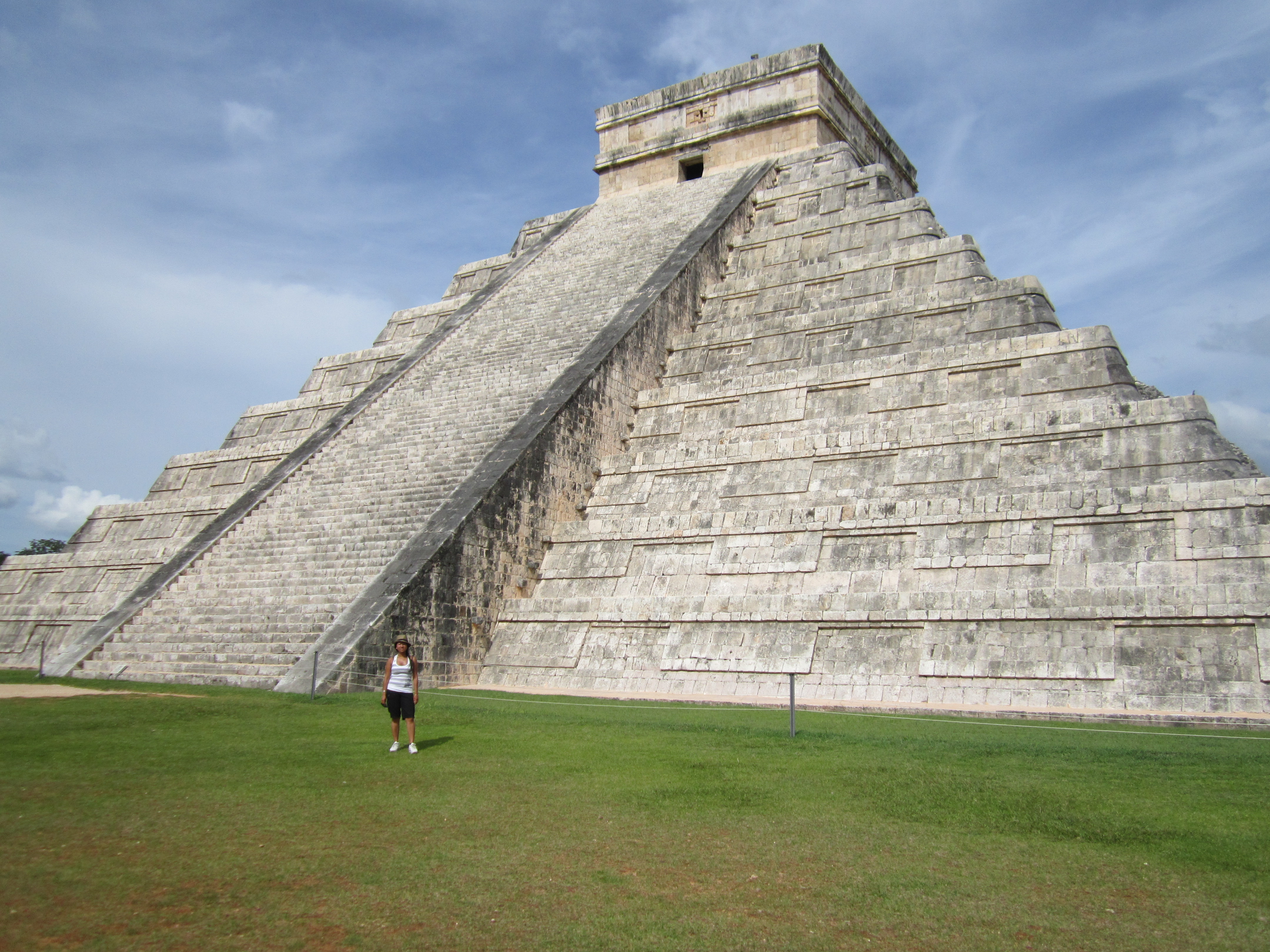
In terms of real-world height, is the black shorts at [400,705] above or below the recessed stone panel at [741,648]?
below

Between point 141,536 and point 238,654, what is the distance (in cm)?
725

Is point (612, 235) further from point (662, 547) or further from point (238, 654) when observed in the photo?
point (238, 654)

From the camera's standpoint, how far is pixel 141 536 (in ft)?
56.4

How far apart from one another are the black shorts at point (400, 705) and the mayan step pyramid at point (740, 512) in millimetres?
2929

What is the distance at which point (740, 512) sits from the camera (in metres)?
11.9

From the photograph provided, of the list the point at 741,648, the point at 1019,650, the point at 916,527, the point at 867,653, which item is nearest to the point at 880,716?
the point at 867,653

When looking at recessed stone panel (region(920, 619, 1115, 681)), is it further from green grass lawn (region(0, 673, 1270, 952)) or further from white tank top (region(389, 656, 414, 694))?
white tank top (region(389, 656, 414, 694))

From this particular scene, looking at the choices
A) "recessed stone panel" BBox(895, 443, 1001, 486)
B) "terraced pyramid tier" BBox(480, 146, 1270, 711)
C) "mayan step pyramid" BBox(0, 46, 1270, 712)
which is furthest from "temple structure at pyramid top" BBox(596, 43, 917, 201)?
"recessed stone panel" BBox(895, 443, 1001, 486)

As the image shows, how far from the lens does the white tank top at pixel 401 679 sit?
24.2 feet

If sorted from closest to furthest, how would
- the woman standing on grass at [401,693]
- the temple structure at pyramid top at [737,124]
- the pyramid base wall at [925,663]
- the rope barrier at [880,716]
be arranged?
the woman standing on grass at [401,693]
the rope barrier at [880,716]
the pyramid base wall at [925,663]
the temple structure at pyramid top at [737,124]

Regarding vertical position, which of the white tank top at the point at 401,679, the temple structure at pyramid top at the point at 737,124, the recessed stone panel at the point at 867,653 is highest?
the temple structure at pyramid top at the point at 737,124

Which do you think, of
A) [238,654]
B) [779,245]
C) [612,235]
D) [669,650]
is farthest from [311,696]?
[612,235]

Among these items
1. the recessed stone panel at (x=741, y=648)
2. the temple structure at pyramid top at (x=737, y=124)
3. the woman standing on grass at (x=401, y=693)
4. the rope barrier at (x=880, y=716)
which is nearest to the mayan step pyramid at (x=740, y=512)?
the recessed stone panel at (x=741, y=648)

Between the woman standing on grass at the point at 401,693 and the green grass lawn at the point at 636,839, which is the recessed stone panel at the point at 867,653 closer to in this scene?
the green grass lawn at the point at 636,839
